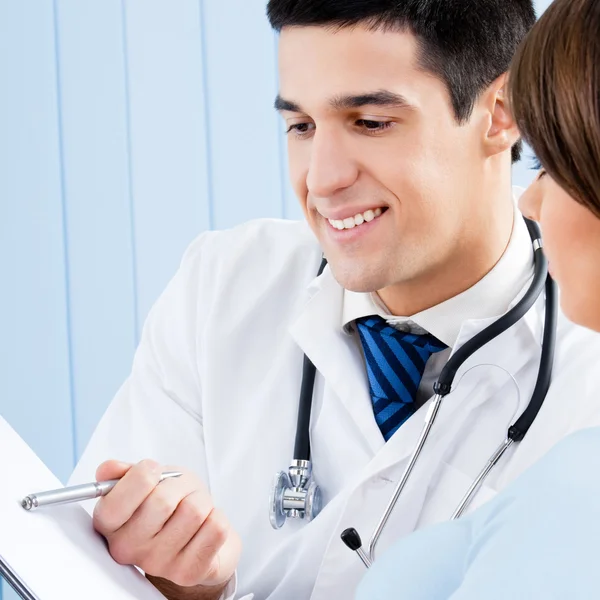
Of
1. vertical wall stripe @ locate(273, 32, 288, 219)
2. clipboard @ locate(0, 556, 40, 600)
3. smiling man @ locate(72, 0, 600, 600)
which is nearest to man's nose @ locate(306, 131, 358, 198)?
smiling man @ locate(72, 0, 600, 600)

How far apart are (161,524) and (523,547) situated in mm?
603

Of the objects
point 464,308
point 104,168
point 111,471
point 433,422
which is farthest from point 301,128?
point 104,168

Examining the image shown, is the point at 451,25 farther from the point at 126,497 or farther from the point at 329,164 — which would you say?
the point at 126,497

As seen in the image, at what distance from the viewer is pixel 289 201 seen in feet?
7.03

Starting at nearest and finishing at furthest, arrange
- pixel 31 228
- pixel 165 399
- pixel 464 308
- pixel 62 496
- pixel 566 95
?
1. pixel 566 95
2. pixel 62 496
3. pixel 464 308
4. pixel 165 399
5. pixel 31 228

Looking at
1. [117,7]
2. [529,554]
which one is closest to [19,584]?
[529,554]

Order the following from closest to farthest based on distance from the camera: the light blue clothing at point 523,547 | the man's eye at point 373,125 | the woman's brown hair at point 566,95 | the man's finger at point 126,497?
the light blue clothing at point 523,547, the woman's brown hair at point 566,95, the man's finger at point 126,497, the man's eye at point 373,125

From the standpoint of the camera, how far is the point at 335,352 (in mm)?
1346

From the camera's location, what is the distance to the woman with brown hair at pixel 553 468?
1.56 ft

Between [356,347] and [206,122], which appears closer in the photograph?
[356,347]

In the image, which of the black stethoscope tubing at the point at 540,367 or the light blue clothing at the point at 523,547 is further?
the black stethoscope tubing at the point at 540,367

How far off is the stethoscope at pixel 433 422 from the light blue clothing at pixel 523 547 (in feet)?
1.82

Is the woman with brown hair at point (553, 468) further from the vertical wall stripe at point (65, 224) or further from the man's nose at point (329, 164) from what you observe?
the vertical wall stripe at point (65, 224)

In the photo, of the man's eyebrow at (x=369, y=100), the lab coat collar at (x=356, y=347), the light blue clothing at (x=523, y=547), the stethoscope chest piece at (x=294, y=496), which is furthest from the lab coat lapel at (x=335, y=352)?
the light blue clothing at (x=523, y=547)
